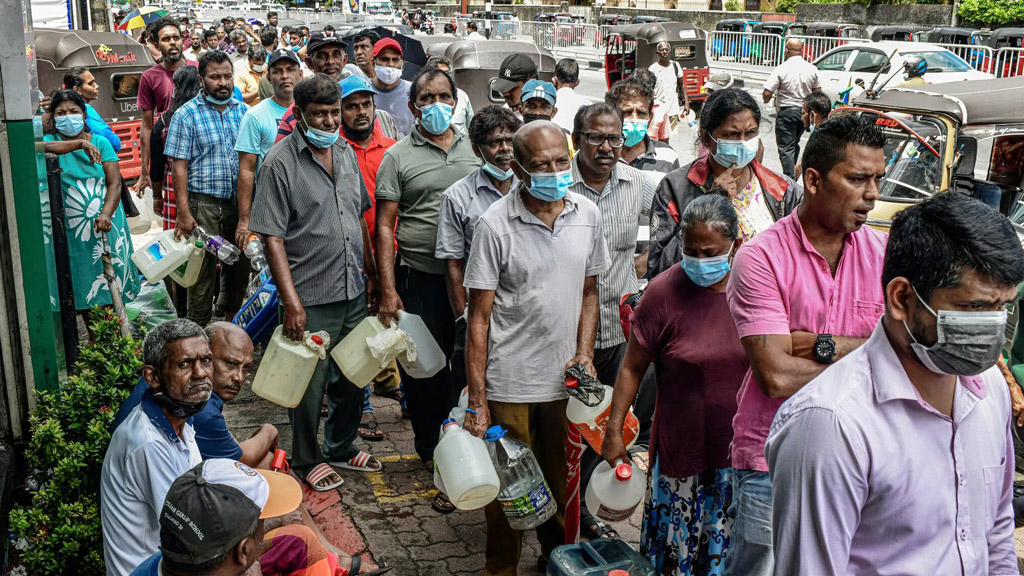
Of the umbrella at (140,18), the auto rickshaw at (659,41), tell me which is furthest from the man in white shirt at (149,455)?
the auto rickshaw at (659,41)

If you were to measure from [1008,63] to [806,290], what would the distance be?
67.0ft

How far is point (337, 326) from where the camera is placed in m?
5.02

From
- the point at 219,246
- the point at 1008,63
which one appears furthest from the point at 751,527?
the point at 1008,63

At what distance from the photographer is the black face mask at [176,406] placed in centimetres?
339

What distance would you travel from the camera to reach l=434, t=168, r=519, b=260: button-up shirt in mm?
4637

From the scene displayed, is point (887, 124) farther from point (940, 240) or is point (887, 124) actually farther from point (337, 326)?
point (940, 240)

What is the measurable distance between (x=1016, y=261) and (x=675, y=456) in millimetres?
1777

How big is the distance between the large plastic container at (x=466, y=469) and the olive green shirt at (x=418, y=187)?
133cm

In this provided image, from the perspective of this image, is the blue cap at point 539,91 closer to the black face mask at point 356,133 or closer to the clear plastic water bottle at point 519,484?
the black face mask at point 356,133

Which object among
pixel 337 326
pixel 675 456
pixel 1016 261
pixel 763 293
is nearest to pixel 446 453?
pixel 675 456

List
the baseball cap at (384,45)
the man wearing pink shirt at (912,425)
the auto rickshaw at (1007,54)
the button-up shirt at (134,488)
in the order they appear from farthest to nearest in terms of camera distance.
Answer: the auto rickshaw at (1007,54)
the baseball cap at (384,45)
the button-up shirt at (134,488)
the man wearing pink shirt at (912,425)

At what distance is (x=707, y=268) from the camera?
341 centimetres

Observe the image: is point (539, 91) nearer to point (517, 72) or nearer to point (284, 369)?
point (517, 72)

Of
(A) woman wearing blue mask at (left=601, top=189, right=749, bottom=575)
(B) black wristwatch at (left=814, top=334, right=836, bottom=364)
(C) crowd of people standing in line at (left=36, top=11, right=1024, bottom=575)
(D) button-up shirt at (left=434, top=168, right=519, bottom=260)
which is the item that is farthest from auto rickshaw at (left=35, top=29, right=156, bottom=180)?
(B) black wristwatch at (left=814, top=334, right=836, bottom=364)
